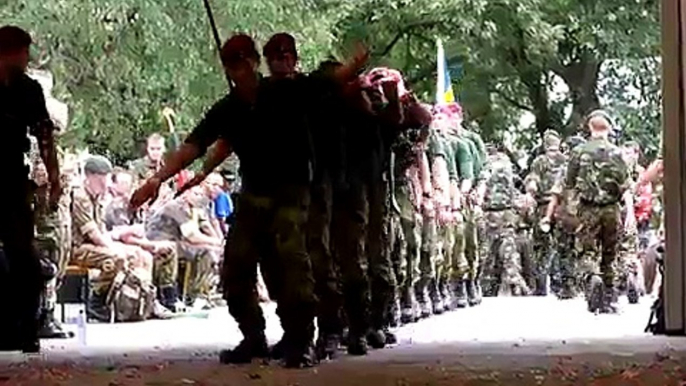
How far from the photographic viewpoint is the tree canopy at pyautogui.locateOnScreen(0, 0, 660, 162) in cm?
1573

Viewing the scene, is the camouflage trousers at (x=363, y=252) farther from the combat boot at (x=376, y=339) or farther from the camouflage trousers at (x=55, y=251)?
the camouflage trousers at (x=55, y=251)

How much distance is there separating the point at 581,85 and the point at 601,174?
8.43 meters

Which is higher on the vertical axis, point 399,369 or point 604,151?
point 604,151

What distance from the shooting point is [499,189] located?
15.5 m

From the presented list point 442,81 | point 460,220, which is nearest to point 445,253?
point 460,220

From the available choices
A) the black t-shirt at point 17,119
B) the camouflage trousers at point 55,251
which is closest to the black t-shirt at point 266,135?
the black t-shirt at point 17,119

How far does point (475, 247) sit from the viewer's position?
44.2 ft

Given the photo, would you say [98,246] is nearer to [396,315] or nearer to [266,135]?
[396,315]

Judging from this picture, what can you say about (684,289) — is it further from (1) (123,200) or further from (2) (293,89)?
(1) (123,200)

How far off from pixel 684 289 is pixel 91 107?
830 cm

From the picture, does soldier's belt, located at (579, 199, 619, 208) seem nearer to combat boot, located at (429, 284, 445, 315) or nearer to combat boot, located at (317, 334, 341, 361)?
combat boot, located at (429, 284, 445, 315)

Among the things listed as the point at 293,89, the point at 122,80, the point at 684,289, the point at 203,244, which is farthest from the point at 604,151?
the point at 122,80

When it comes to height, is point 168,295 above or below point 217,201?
below

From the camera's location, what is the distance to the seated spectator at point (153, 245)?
12.4 metres
